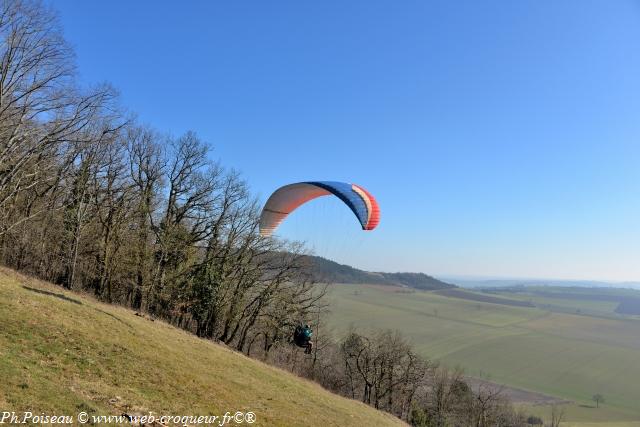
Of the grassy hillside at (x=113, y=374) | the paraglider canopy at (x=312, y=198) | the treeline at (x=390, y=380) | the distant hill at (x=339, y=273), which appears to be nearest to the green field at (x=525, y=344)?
the distant hill at (x=339, y=273)

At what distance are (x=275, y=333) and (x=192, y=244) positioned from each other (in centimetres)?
1040

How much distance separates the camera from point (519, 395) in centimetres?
7250

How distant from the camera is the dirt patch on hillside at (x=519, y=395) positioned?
69312 mm

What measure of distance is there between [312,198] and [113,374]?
13.6m

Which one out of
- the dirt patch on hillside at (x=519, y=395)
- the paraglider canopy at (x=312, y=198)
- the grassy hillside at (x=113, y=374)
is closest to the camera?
the grassy hillside at (x=113, y=374)

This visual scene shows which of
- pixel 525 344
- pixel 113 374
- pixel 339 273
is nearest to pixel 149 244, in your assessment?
pixel 113 374

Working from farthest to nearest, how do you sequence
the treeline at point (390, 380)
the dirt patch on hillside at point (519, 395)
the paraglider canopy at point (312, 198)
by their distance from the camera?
the dirt patch on hillside at point (519, 395) → the treeline at point (390, 380) → the paraglider canopy at point (312, 198)

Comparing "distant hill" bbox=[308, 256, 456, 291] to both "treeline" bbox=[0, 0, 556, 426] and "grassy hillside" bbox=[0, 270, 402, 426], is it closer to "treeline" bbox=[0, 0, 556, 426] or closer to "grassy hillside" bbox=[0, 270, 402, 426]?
"treeline" bbox=[0, 0, 556, 426]

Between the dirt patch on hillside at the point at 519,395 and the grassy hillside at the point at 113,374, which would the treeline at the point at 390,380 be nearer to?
the grassy hillside at the point at 113,374

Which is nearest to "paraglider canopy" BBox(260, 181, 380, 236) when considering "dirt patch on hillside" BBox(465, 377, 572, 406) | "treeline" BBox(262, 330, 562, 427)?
"treeline" BBox(262, 330, 562, 427)

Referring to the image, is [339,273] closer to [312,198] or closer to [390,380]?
[390,380]

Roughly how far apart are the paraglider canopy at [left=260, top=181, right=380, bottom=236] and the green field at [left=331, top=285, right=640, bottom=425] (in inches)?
1316

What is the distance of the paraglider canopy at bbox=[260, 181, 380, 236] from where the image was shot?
17.5 metres

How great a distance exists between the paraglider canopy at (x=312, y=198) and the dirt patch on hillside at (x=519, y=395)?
59.2 m
